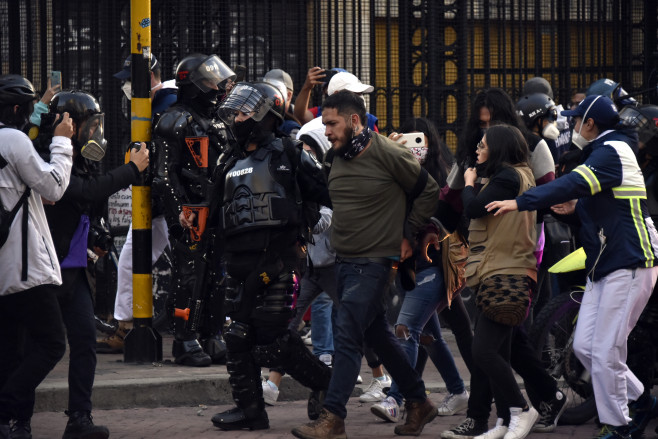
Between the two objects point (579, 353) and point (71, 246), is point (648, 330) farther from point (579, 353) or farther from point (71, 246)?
point (71, 246)

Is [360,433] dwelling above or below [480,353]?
below

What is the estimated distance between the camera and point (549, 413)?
275 inches

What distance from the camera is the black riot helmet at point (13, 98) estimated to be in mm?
6379

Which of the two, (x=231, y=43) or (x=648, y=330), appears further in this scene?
(x=231, y=43)

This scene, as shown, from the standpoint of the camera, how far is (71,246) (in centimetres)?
683

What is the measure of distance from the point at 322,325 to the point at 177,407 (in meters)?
1.16

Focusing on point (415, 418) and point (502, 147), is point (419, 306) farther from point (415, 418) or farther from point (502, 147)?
point (502, 147)

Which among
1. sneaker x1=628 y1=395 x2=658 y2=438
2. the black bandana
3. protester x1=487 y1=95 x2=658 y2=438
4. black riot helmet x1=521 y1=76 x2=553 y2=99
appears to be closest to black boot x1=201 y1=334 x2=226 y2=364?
the black bandana

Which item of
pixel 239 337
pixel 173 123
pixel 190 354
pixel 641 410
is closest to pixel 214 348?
pixel 190 354

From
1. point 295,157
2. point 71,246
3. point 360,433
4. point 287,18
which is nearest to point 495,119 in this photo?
point 295,157

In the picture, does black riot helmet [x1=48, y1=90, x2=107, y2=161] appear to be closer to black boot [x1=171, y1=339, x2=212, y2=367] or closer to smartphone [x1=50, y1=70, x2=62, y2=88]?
black boot [x1=171, y1=339, x2=212, y2=367]

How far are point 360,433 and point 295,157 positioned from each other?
5.40 feet

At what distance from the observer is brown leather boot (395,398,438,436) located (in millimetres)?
6941

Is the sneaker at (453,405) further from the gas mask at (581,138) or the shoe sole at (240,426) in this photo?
the gas mask at (581,138)
